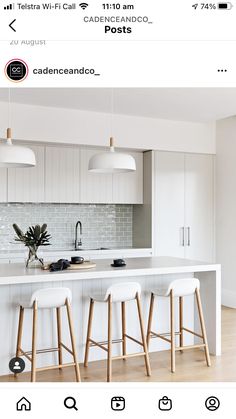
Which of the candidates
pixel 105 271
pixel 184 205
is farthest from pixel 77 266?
pixel 184 205

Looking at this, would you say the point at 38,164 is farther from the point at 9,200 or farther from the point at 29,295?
the point at 29,295

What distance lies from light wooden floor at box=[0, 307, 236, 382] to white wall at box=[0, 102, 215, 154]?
101 inches

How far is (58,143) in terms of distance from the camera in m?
4.95

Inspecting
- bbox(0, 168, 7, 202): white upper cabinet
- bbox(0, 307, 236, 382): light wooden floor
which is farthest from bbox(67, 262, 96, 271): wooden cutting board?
Result: bbox(0, 168, 7, 202): white upper cabinet

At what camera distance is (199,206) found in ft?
18.9

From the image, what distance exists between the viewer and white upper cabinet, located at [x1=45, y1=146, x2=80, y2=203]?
5.05 meters

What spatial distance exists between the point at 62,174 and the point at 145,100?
1296mm

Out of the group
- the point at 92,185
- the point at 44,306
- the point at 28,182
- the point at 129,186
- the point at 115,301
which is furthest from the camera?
the point at 129,186
